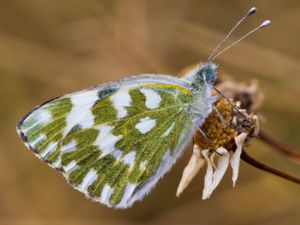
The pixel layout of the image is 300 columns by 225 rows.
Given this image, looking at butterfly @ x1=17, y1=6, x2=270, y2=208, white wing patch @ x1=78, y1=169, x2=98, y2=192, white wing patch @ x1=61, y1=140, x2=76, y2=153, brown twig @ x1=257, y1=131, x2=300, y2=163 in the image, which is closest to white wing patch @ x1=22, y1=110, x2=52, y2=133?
butterfly @ x1=17, y1=6, x2=270, y2=208

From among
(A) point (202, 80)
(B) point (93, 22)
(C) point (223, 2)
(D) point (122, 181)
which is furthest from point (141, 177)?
(C) point (223, 2)

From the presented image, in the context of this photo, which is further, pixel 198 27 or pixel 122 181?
pixel 198 27

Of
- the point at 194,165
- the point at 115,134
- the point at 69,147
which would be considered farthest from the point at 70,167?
the point at 194,165

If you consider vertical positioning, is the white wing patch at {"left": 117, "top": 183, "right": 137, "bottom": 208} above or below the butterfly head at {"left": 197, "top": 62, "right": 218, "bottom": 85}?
below

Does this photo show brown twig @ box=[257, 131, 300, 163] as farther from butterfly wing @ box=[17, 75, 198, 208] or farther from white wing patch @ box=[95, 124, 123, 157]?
white wing patch @ box=[95, 124, 123, 157]

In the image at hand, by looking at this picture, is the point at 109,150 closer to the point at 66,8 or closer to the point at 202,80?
the point at 202,80

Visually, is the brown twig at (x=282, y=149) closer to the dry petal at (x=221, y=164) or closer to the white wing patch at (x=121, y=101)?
the dry petal at (x=221, y=164)
